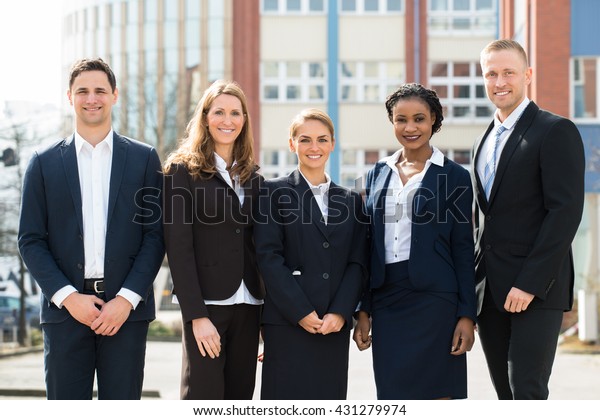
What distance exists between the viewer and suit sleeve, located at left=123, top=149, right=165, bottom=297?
484 centimetres

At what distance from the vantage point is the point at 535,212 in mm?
4953

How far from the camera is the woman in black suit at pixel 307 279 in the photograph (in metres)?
4.98

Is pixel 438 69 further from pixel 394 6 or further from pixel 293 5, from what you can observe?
pixel 293 5

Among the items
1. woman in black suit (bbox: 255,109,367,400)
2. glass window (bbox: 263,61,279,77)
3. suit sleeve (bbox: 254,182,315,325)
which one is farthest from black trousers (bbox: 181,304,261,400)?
glass window (bbox: 263,61,279,77)

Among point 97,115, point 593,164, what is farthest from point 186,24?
point 97,115

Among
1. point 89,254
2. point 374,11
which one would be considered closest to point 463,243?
point 89,254

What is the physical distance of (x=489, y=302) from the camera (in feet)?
16.7

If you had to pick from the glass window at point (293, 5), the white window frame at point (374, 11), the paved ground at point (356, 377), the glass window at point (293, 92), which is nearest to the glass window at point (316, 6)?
the glass window at point (293, 5)

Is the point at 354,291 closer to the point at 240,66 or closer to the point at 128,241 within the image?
the point at 128,241

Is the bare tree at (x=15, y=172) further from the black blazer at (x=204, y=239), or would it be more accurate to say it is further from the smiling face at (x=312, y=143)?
the smiling face at (x=312, y=143)

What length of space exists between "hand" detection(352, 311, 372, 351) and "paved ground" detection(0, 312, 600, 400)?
7.37 meters

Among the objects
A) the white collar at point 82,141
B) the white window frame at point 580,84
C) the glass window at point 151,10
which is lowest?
the white collar at point 82,141

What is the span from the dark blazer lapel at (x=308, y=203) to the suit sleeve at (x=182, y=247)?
636mm

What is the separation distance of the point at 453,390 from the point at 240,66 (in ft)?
107
